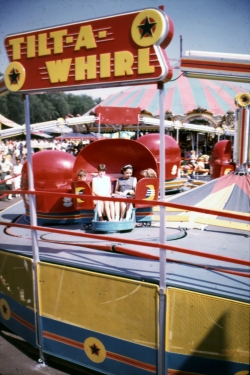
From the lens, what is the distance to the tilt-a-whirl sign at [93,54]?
2645mm

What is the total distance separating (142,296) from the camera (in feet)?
9.80

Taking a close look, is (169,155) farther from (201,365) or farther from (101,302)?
(201,365)

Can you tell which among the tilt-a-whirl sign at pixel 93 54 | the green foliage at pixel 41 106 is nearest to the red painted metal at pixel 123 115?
the tilt-a-whirl sign at pixel 93 54

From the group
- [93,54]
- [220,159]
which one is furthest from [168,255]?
[220,159]

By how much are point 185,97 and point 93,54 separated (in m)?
22.9

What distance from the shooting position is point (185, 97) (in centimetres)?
2466

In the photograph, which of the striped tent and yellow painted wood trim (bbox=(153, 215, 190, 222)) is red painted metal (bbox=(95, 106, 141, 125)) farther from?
yellow painted wood trim (bbox=(153, 215, 190, 222))

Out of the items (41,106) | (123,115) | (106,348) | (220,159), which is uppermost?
(41,106)

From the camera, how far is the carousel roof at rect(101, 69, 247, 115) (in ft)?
76.4

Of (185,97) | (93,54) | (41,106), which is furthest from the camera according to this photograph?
(41,106)

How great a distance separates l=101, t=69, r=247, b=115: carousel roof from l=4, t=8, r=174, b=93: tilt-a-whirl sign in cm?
1974

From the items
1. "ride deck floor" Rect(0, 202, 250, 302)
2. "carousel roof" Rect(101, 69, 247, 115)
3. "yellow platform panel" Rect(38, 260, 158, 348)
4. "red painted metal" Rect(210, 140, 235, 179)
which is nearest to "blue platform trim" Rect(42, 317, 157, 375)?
"yellow platform panel" Rect(38, 260, 158, 348)

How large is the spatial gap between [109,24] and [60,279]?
97.3 inches

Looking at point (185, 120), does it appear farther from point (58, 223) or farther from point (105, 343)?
point (105, 343)
